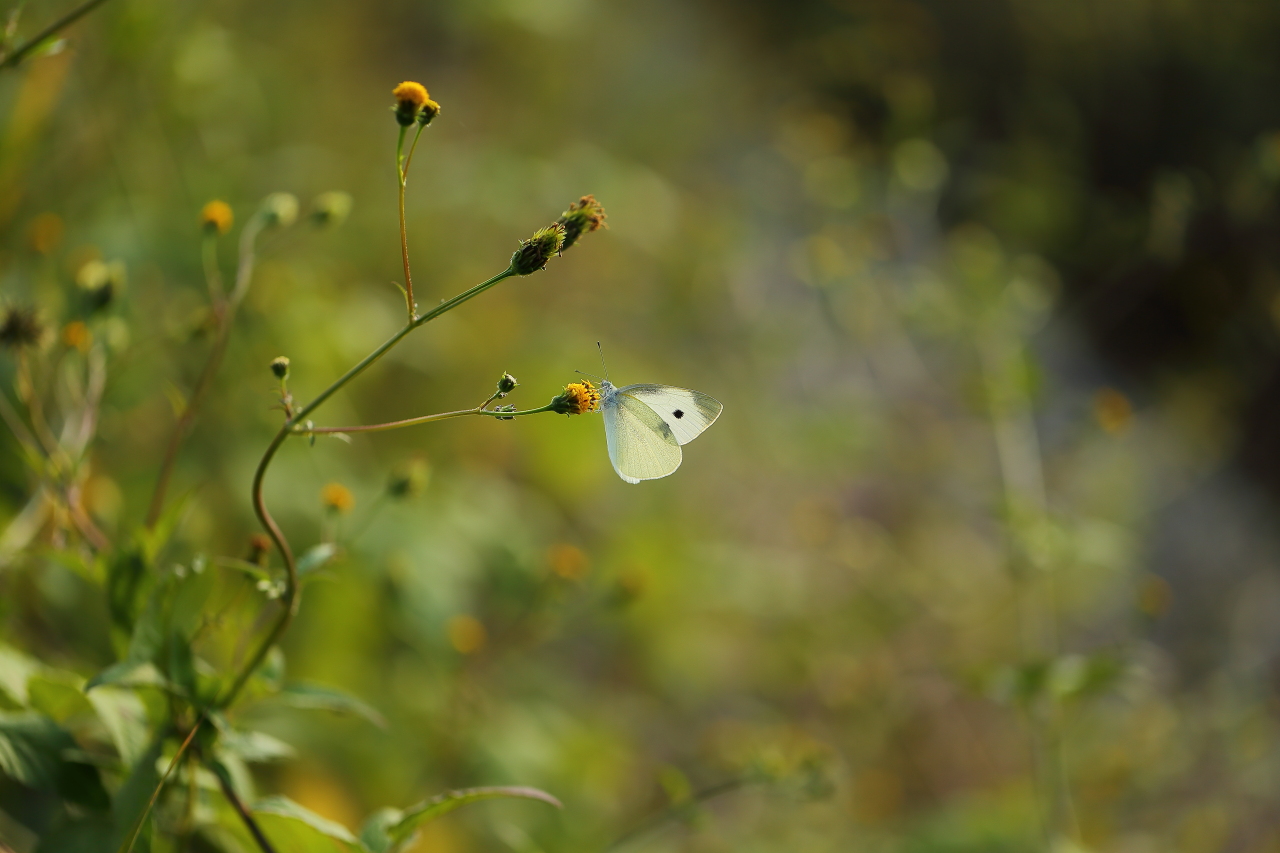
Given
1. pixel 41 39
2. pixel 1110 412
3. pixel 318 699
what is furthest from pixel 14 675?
pixel 1110 412

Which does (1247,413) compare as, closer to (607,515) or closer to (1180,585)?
(1180,585)

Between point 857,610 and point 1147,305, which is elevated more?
point 1147,305

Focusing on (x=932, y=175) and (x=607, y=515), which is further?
(x=607, y=515)

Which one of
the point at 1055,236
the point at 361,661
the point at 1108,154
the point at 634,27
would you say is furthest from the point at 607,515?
the point at 1108,154

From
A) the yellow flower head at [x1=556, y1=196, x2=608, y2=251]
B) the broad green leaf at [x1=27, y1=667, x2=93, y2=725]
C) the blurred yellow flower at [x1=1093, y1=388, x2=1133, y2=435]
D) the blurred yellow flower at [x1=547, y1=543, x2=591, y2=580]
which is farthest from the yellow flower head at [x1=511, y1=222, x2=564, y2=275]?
the blurred yellow flower at [x1=1093, y1=388, x2=1133, y2=435]

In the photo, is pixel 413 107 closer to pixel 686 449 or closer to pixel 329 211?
pixel 329 211

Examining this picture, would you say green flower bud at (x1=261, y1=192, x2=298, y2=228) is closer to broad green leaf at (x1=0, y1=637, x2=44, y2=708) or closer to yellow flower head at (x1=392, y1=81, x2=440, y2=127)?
yellow flower head at (x1=392, y1=81, x2=440, y2=127)
